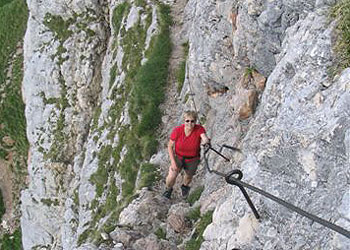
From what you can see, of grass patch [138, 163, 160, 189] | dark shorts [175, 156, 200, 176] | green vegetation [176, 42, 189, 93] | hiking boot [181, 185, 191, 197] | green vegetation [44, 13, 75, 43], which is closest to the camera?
dark shorts [175, 156, 200, 176]

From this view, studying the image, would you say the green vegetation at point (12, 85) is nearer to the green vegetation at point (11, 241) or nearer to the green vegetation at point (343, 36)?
the green vegetation at point (11, 241)

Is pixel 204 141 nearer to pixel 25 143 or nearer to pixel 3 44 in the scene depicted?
pixel 25 143

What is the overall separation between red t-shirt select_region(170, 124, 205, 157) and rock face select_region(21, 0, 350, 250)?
0.98m

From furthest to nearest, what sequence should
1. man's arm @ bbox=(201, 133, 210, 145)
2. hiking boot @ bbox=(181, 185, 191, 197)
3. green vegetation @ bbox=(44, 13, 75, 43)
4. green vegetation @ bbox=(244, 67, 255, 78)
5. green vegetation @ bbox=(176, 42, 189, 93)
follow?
green vegetation @ bbox=(44, 13, 75, 43), green vegetation @ bbox=(176, 42, 189, 93), hiking boot @ bbox=(181, 185, 191, 197), green vegetation @ bbox=(244, 67, 255, 78), man's arm @ bbox=(201, 133, 210, 145)

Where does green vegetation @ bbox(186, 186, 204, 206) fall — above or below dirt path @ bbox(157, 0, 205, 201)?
below

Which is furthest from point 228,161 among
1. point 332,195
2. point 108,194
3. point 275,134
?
point 108,194

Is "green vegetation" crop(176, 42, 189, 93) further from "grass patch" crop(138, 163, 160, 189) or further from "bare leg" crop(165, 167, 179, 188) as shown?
"bare leg" crop(165, 167, 179, 188)

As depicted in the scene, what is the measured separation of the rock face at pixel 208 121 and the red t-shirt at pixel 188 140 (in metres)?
0.98

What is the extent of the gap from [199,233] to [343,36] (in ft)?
19.1

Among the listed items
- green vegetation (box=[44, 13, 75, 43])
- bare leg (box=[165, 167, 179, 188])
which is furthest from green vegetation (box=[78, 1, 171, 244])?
green vegetation (box=[44, 13, 75, 43])

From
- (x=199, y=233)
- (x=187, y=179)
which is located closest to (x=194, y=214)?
(x=199, y=233)

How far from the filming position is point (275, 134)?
7449 millimetres

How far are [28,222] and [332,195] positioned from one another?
103 ft

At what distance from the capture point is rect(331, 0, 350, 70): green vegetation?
656 centimetres
